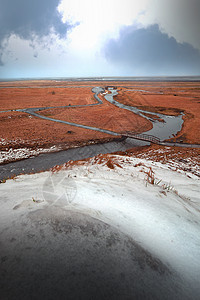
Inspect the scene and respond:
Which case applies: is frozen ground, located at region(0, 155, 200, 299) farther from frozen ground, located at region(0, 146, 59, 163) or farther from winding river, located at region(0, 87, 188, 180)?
frozen ground, located at region(0, 146, 59, 163)

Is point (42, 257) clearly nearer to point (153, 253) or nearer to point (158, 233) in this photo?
point (153, 253)

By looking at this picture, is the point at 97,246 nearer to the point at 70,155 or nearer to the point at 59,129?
the point at 70,155

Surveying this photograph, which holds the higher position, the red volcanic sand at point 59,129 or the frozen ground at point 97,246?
the frozen ground at point 97,246

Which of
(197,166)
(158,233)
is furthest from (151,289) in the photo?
(197,166)

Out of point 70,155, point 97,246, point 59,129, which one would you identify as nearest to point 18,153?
point 70,155

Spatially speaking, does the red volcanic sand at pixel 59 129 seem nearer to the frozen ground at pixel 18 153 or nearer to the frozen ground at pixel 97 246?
the frozen ground at pixel 18 153

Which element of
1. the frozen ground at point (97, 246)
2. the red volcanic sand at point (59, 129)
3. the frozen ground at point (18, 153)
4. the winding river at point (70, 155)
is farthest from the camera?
the red volcanic sand at point (59, 129)

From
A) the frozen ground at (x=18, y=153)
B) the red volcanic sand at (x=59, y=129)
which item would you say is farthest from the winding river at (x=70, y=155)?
the red volcanic sand at (x=59, y=129)

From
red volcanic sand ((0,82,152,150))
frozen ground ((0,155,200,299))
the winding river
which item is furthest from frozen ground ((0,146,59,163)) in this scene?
frozen ground ((0,155,200,299))
